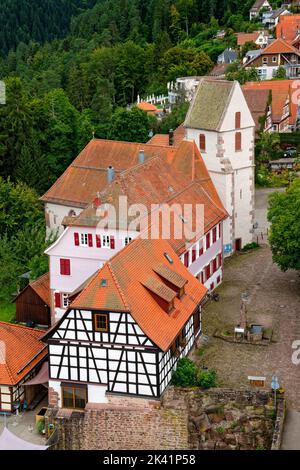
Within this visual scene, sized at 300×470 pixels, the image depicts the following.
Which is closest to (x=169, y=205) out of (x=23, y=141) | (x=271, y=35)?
→ (x=23, y=141)

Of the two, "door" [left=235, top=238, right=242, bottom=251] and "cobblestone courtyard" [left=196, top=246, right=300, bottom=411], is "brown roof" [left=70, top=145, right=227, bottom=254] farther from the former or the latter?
"door" [left=235, top=238, right=242, bottom=251]

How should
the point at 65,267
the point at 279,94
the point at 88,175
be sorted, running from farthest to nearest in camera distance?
the point at 279,94 → the point at 88,175 → the point at 65,267

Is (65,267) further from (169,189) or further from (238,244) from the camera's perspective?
(238,244)

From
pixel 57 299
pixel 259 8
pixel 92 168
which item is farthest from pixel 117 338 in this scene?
pixel 259 8

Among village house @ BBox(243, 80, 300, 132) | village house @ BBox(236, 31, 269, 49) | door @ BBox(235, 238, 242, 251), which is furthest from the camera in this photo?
village house @ BBox(236, 31, 269, 49)

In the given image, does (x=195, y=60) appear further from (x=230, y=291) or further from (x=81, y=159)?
(x=230, y=291)

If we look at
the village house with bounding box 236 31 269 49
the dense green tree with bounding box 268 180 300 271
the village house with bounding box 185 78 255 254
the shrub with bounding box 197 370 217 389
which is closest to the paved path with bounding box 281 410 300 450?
the shrub with bounding box 197 370 217 389

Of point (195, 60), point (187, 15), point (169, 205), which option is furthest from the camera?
point (187, 15)
